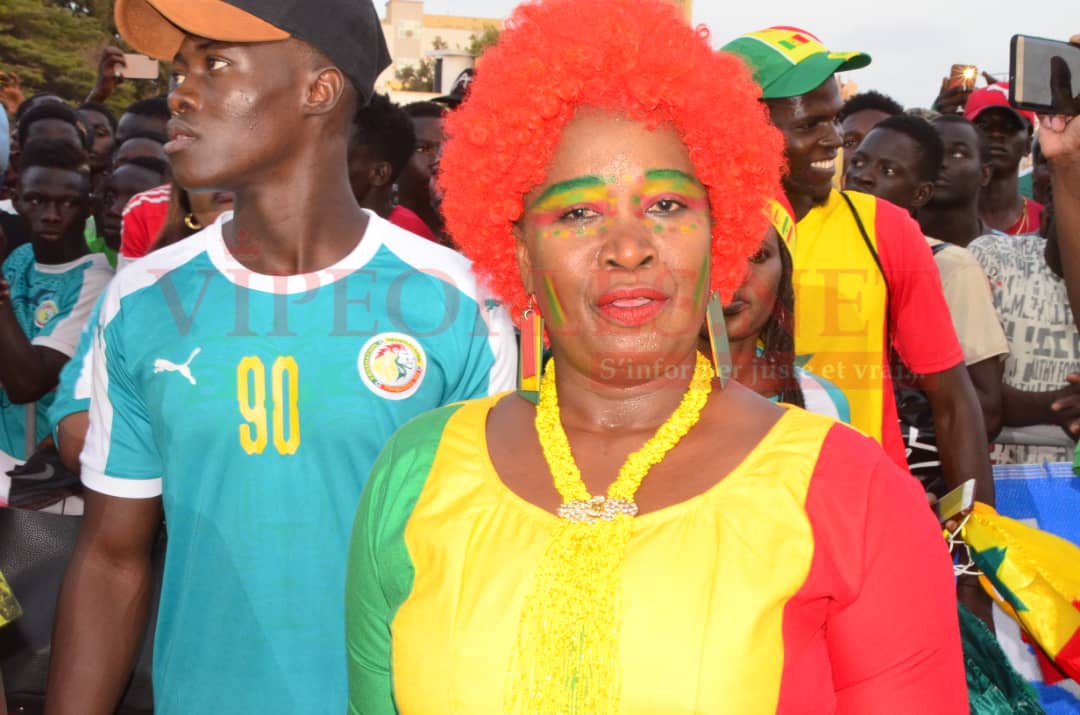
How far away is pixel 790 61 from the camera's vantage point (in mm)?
4016

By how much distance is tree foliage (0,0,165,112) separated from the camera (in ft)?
75.3

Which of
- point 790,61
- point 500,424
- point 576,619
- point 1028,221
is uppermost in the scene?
point 790,61

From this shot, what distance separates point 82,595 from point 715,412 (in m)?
1.51

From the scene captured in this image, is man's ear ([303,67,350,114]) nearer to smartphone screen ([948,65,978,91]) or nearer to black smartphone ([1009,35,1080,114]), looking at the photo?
black smartphone ([1009,35,1080,114])

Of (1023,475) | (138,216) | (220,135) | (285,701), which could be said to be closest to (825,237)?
(1023,475)

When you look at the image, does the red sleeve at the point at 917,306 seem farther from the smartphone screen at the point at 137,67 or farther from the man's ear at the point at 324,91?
the smartphone screen at the point at 137,67

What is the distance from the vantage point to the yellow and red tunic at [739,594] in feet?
5.64

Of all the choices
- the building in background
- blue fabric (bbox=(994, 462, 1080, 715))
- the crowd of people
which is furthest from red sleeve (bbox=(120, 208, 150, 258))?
the building in background

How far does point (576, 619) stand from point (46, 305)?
439 cm

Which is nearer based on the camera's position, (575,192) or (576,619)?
(576,619)

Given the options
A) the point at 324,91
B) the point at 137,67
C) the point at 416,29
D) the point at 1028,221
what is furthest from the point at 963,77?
the point at 416,29

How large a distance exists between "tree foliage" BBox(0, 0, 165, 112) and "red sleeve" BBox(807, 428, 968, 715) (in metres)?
23.3

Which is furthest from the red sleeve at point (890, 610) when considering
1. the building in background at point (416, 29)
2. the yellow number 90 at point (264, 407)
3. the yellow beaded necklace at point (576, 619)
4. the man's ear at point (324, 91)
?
the building in background at point (416, 29)

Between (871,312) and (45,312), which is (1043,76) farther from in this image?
(45,312)
